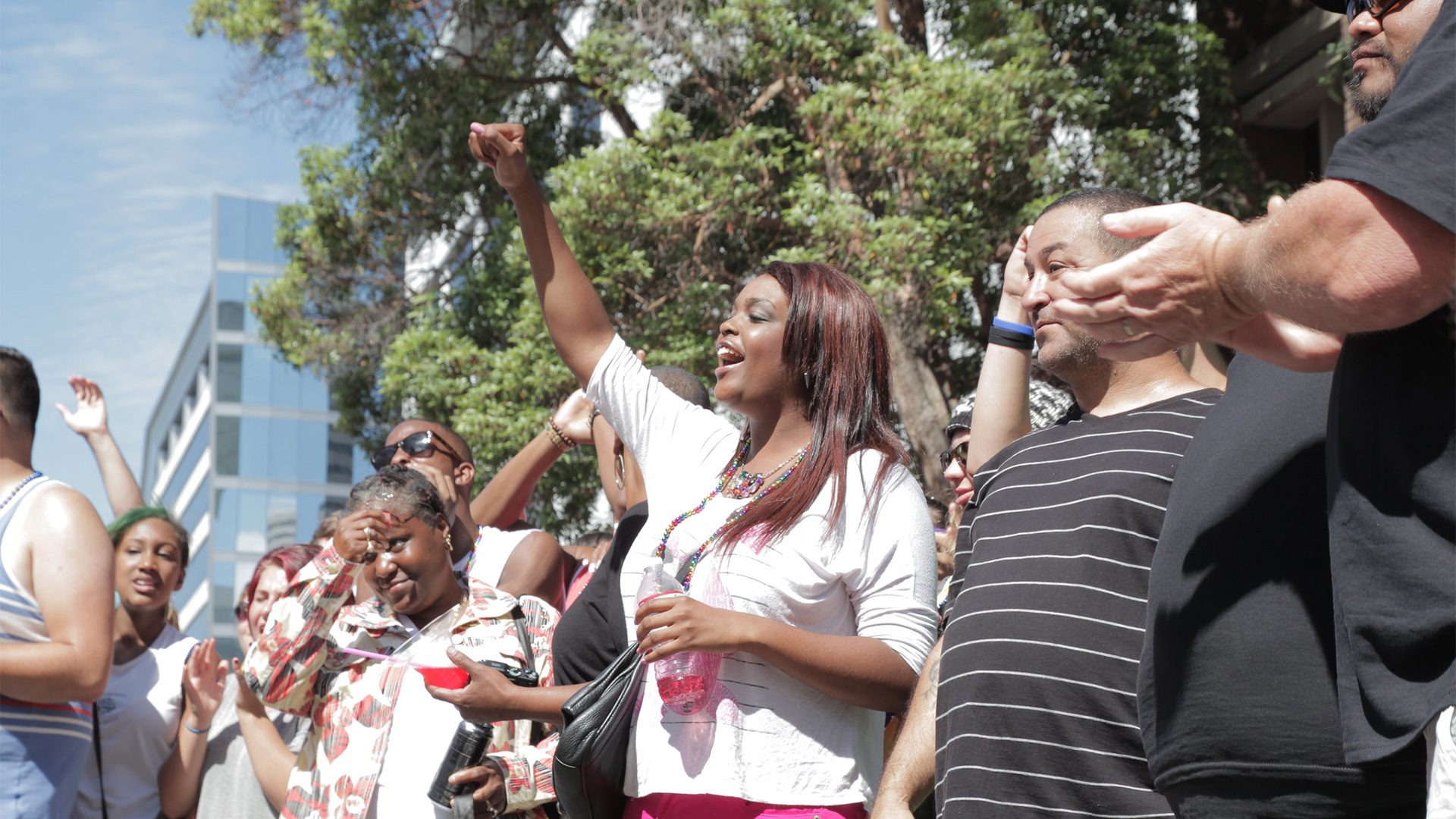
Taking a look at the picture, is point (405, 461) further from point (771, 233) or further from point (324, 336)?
point (324, 336)

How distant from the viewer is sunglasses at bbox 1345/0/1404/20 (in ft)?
6.41

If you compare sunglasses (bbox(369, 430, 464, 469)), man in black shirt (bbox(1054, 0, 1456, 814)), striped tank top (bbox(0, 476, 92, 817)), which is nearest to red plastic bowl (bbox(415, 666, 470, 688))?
striped tank top (bbox(0, 476, 92, 817))

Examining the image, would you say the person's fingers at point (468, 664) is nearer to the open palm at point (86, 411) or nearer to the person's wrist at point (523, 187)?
the person's wrist at point (523, 187)

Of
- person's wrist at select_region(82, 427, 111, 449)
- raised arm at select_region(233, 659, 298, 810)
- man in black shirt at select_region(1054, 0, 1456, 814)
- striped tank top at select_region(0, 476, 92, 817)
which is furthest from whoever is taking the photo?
person's wrist at select_region(82, 427, 111, 449)

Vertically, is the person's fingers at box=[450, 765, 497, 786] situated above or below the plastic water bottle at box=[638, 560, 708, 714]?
below

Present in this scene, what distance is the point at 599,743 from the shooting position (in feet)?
9.82

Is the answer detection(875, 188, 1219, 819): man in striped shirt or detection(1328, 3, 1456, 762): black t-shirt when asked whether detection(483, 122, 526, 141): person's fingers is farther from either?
detection(1328, 3, 1456, 762): black t-shirt

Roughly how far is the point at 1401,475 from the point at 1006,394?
1.76 metres

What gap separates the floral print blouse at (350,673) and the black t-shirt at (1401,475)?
99.1 inches

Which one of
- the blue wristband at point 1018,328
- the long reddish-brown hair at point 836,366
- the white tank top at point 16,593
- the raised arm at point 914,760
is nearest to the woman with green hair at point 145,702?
the white tank top at point 16,593

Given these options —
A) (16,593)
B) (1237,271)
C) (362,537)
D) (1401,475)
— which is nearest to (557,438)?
(362,537)

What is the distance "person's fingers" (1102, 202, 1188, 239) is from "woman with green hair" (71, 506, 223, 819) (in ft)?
13.6

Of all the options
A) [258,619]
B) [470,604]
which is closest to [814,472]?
[470,604]

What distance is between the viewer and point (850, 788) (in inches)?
117
